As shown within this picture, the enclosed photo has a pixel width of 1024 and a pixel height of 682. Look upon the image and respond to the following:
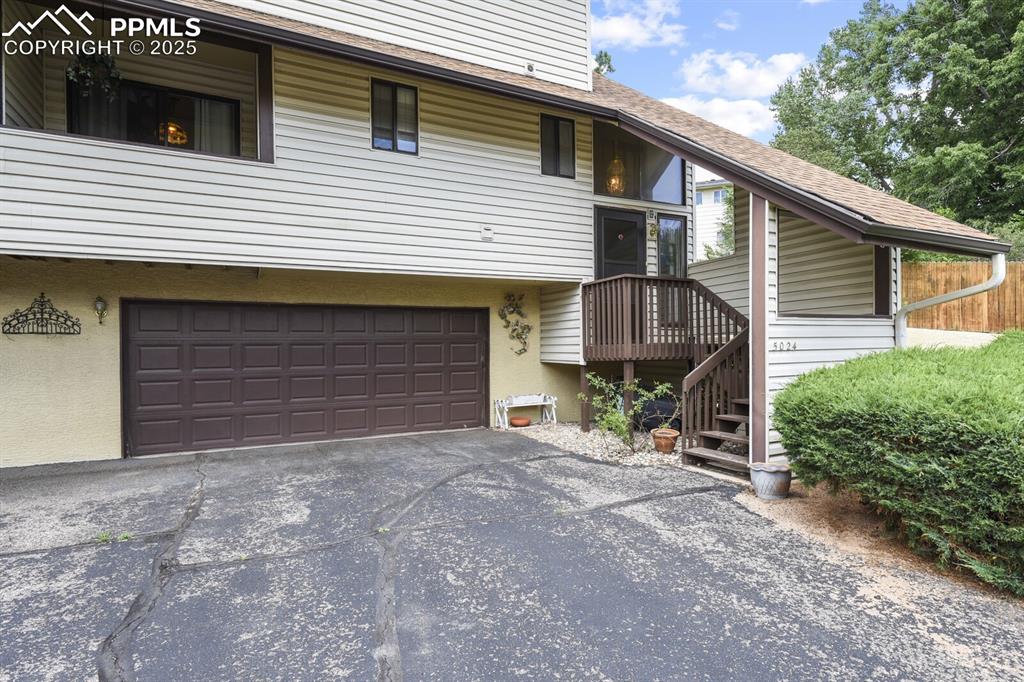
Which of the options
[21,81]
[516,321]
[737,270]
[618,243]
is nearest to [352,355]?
[516,321]

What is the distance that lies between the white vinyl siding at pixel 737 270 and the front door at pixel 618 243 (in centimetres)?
141

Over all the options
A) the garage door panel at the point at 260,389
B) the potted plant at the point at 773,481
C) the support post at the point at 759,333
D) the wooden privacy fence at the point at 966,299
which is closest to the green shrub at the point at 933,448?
the potted plant at the point at 773,481

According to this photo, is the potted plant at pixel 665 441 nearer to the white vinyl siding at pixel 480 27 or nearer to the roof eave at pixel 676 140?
the roof eave at pixel 676 140

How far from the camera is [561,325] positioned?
8273mm

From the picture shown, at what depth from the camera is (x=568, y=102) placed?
7.16 meters

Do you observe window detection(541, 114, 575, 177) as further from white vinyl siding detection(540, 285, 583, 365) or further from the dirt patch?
the dirt patch

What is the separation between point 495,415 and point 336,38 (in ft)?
19.0

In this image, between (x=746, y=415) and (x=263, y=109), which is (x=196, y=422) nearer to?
(x=263, y=109)

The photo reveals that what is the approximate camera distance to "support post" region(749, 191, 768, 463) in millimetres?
5031

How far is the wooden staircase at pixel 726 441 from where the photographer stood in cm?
548

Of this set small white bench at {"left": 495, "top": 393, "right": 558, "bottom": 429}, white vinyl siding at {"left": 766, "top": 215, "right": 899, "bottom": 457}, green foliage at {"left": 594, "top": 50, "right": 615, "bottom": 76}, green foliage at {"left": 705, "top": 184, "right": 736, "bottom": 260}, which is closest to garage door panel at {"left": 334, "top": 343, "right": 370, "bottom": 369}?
small white bench at {"left": 495, "top": 393, "right": 558, "bottom": 429}

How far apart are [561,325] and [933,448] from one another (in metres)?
5.56

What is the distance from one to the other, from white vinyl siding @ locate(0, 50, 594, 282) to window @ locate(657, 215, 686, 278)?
144 cm

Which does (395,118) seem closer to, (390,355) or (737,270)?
(390,355)
